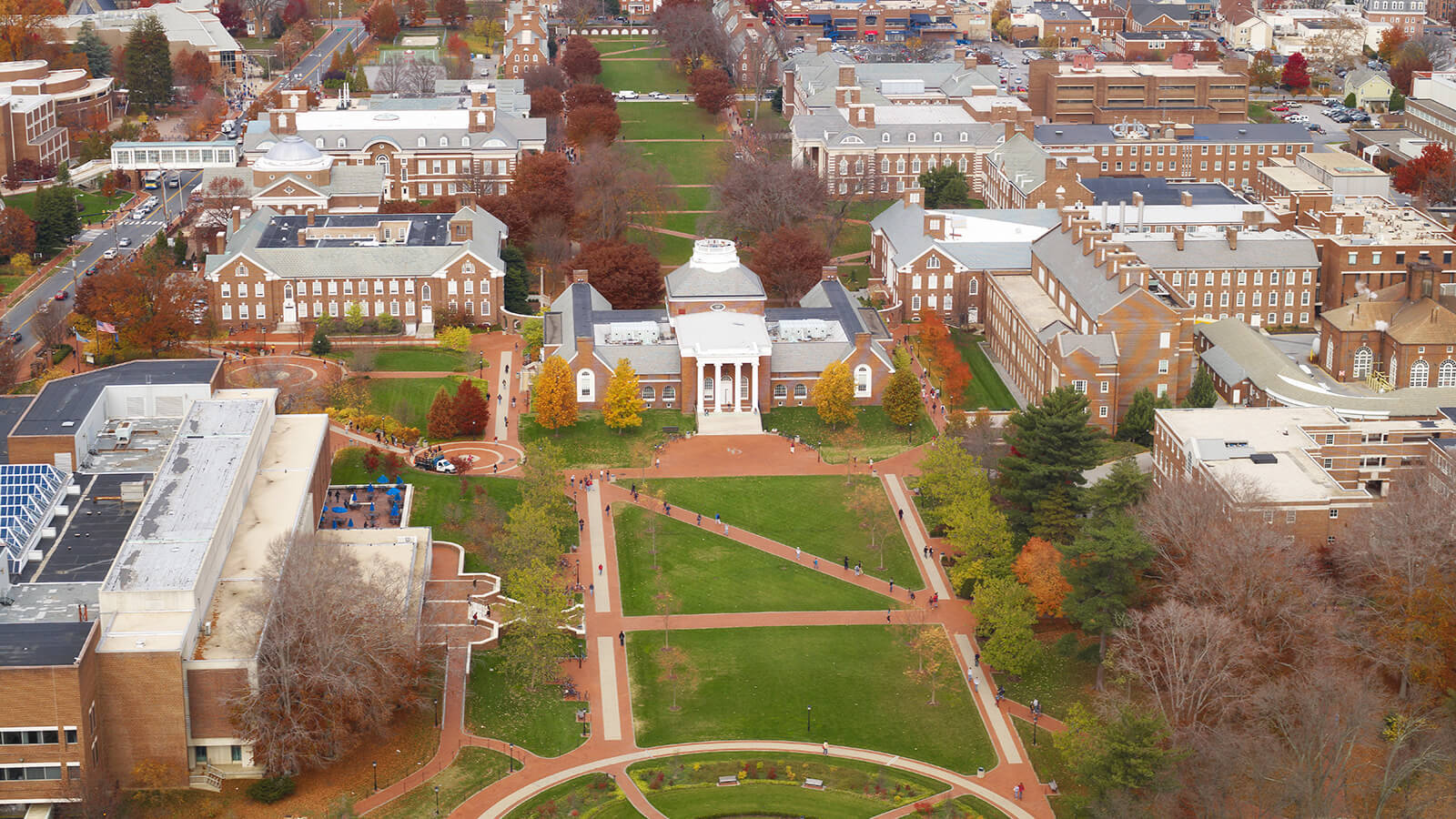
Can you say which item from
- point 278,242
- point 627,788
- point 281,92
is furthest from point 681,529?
point 281,92

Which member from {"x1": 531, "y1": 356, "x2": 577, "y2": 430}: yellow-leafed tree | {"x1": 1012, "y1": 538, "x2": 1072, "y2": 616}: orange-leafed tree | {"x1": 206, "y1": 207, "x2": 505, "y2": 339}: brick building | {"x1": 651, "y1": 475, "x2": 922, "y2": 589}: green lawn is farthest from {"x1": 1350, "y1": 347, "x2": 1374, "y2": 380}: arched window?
{"x1": 206, "y1": 207, "x2": 505, "y2": 339}: brick building

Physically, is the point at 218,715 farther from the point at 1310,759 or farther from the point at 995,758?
the point at 1310,759

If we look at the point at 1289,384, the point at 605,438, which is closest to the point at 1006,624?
the point at 1289,384

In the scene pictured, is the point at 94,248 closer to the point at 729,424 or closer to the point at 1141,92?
A: the point at 729,424

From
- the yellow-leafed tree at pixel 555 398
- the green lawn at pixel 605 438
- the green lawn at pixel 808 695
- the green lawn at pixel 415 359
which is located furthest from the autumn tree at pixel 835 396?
the green lawn at pixel 808 695

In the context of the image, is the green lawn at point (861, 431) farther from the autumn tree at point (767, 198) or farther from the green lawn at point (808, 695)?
the autumn tree at point (767, 198)
